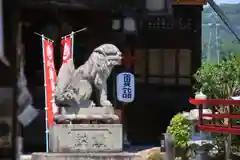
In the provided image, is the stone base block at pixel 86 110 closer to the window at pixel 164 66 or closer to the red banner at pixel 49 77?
the red banner at pixel 49 77

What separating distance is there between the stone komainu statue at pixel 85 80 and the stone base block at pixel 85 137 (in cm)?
42

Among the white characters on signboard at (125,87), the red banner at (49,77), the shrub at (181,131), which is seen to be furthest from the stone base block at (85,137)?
the white characters on signboard at (125,87)

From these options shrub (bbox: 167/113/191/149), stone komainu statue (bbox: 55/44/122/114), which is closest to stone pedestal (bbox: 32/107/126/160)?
stone komainu statue (bbox: 55/44/122/114)

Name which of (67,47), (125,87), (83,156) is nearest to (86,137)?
(83,156)

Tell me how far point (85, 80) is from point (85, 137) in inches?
42.0

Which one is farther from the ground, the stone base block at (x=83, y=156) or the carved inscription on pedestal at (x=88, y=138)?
the carved inscription on pedestal at (x=88, y=138)

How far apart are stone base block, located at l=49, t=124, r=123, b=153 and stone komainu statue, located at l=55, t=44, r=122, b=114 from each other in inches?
16.6

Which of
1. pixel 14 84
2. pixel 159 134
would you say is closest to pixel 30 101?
pixel 14 84

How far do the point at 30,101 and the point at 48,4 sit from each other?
111 inches

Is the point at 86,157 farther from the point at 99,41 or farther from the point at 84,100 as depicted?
the point at 99,41

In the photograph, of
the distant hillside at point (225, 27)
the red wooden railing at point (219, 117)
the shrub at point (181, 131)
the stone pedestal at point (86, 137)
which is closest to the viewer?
the stone pedestal at point (86, 137)

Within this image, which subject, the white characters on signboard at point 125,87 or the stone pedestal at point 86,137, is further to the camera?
the white characters on signboard at point 125,87

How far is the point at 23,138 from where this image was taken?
1944cm

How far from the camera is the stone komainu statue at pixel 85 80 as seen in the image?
1175 centimetres
